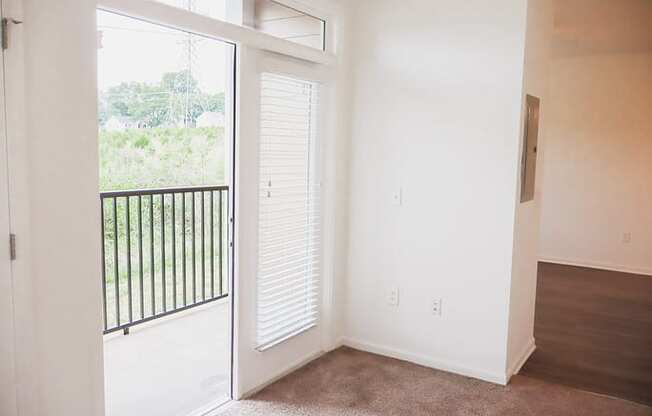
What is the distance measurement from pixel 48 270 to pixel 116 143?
177cm

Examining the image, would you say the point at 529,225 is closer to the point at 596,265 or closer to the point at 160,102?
the point at 160,102

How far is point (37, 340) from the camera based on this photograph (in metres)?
1.93

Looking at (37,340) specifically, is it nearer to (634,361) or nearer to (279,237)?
(279,237)

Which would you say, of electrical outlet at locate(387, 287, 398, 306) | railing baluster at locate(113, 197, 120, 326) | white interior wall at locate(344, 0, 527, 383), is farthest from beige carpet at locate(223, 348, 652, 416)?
railing baluster at locate(113, 197, 120, 326)

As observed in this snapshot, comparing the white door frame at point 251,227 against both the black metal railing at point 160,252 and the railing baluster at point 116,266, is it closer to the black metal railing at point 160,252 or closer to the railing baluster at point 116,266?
the black metal railing at point 160,252

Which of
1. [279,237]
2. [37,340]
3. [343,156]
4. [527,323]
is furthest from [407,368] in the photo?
[37,340]

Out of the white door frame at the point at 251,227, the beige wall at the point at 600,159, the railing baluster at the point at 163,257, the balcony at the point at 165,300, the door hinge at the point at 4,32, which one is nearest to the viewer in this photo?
the door hinge at the point at 4,32

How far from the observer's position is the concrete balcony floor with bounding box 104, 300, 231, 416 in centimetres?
295

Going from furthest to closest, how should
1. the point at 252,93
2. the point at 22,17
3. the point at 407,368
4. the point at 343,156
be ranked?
1. the point at 343,156
2. the point at 407,368
3. the point at 252,93
4. the point at 22,17

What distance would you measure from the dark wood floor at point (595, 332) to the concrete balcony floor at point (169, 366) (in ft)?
6.56

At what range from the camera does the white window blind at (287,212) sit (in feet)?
10.1

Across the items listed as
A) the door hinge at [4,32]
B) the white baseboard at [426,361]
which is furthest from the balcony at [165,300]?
the door hinge at [4,32]

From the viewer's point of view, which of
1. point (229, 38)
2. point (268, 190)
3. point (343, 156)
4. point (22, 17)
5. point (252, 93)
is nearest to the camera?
point (22, 17)

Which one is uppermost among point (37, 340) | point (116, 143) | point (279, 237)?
point (116, 143)
